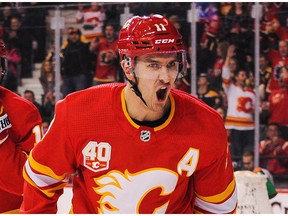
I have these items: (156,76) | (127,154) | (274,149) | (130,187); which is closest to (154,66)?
(156,76)

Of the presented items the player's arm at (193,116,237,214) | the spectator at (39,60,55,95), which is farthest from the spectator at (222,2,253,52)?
the player's arm at (193,116,237,214)

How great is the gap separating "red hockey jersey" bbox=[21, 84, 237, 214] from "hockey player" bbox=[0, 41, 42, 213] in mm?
433

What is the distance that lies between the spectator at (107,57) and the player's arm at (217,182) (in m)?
3.64

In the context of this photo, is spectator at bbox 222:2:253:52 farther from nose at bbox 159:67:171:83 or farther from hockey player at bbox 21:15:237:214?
nose at bbox 159:67:171:83

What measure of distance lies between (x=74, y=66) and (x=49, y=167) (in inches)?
148

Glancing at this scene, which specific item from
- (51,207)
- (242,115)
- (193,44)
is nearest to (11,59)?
(193,44)

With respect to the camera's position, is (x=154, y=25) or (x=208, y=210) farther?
(x=208, y=210)

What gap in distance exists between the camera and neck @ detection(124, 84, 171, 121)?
7.37ft

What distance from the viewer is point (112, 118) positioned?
225 cm

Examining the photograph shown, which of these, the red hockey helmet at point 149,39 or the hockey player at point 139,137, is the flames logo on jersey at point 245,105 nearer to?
the hockey player at point 139,137

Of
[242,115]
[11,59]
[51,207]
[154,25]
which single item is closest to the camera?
[154,25]

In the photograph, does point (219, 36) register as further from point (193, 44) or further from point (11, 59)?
point (11, 59)

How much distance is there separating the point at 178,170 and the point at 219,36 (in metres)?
3.72

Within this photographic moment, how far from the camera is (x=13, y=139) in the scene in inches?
112
